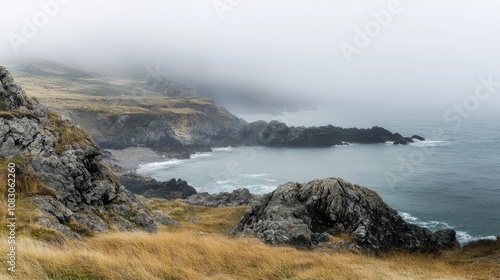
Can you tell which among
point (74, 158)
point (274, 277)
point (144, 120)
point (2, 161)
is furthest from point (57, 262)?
point (144, 120)

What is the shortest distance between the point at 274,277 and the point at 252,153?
4821 inches

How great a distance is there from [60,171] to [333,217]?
72.2ft

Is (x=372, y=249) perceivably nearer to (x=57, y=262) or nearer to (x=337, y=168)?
(x=57, y=262)

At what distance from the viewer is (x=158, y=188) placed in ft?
242

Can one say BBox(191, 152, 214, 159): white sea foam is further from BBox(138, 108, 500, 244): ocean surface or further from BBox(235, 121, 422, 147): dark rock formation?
BBox(235, 121, 422, 147): dark rock formation

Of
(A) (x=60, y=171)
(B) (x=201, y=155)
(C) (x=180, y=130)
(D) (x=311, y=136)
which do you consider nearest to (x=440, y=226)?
(A) (x=60, y=171)

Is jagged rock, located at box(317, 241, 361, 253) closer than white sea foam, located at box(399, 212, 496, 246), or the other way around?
jagged rock, located at box(317, 241, 361, 253)

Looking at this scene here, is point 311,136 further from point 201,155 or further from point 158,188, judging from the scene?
point 158,188

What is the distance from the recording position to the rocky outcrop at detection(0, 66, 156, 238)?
1675cm

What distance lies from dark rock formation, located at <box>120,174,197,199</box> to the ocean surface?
7.54 m

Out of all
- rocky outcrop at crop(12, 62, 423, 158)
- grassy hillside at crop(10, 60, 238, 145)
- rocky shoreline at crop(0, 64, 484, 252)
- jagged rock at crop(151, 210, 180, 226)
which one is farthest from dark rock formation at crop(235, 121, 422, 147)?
jagged rock at crop(151, 210, 180, 226)

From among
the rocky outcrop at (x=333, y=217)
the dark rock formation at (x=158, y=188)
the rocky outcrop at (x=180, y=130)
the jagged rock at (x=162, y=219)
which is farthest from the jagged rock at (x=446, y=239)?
the rocky outcrop at (x=180, y=130)

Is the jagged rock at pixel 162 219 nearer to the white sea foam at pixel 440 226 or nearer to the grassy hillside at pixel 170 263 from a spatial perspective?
the grassy hillside at pixel 170 263

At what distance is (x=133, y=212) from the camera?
24219mm
